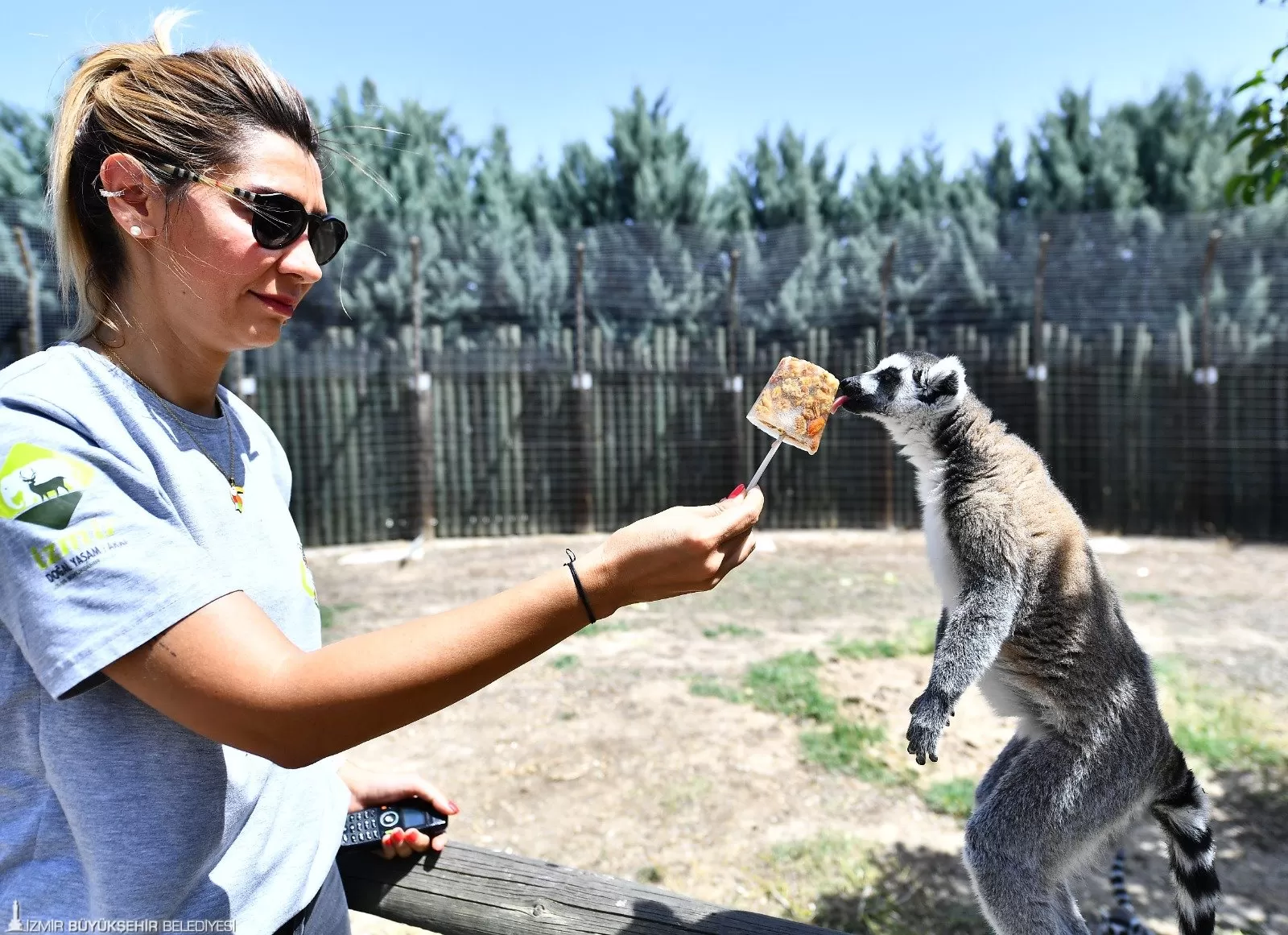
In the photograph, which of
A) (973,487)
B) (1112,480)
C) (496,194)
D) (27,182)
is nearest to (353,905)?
(973,487)

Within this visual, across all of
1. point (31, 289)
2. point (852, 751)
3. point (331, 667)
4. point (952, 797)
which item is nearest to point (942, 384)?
point (331, 667)

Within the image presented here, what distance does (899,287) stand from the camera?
9969 mm

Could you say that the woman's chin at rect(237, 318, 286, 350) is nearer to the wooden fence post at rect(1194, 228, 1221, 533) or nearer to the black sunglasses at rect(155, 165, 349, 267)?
the black sunglasses at rect(155, 165, 349, 267)

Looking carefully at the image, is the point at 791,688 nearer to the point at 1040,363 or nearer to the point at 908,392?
the point at 908,392

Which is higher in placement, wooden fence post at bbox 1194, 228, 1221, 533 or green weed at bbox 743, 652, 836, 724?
wooden fence post at bbox 1194, 228, 1221, 533

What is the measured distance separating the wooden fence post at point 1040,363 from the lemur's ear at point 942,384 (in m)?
6.86

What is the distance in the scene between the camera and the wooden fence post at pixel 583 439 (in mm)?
10289

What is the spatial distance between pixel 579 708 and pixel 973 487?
370 cm

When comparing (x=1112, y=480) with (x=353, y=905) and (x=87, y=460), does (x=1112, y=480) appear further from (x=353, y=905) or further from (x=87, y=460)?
(x=87, y=460)

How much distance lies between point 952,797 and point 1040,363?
6340 mm

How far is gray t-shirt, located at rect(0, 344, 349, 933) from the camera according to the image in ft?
→ 3.30

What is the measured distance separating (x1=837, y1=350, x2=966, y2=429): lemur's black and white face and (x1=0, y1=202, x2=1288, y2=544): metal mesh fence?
7165mm

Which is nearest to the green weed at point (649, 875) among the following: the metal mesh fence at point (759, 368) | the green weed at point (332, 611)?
the green weed at point (332, 611)

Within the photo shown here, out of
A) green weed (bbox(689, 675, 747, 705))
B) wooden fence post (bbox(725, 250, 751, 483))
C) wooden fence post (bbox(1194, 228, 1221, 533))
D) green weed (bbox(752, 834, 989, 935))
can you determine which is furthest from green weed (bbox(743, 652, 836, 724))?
wooden fence post (bbox(1194, 228, 1221, 533))
